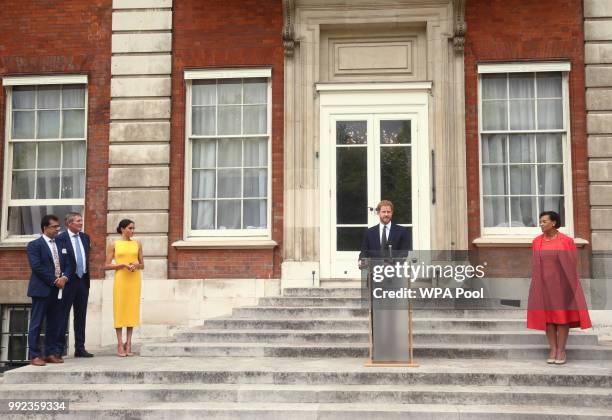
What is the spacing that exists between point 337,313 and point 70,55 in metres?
6.49

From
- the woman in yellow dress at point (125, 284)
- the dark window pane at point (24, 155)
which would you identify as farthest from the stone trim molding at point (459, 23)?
the dark window pane at point (24, 155)

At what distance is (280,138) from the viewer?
11.5 m

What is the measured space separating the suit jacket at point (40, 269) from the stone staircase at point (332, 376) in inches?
38.0

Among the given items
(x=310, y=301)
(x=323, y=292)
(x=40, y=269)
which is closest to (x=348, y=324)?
(x=310, y=301)

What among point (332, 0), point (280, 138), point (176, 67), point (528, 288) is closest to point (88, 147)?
point (176, 67)

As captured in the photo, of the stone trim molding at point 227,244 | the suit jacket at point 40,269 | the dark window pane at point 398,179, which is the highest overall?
the dark window pane at point 398,179

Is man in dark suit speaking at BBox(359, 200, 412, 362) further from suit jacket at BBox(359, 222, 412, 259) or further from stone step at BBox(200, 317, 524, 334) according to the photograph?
stone step at BBox(200, 317, 524, 334)

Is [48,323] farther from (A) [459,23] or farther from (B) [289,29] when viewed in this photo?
(A) [459,23]

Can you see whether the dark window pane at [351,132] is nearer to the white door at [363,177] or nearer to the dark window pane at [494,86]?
the white door at [363,177]

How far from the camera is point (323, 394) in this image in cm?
697

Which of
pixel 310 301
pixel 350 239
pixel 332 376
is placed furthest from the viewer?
pixel 350 239

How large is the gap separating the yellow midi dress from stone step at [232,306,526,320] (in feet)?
4.75

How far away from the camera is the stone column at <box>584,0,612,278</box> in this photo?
10.8 m

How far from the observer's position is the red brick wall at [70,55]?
1166cm
